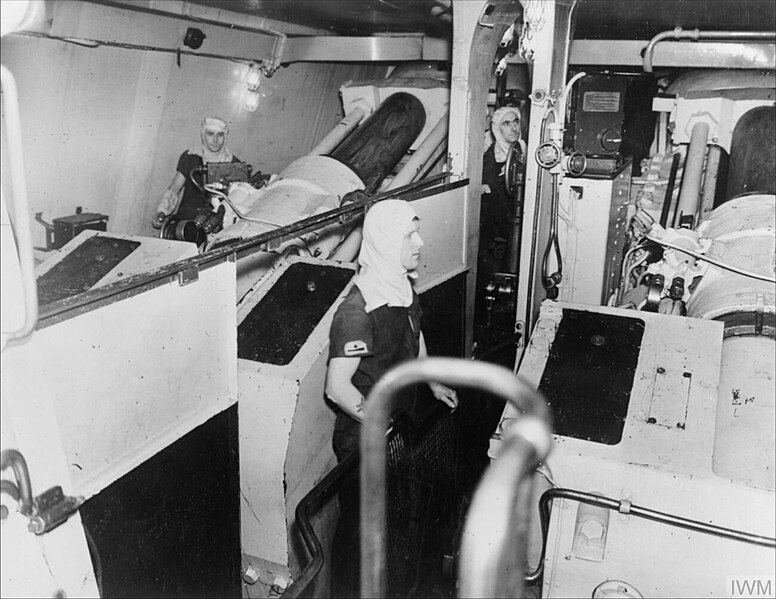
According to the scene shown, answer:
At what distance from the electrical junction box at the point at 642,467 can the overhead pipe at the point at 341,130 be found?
2789mm

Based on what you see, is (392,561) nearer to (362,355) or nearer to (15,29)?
(362,355)

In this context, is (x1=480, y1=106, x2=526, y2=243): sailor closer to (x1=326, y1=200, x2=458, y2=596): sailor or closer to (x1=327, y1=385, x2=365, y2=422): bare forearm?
(x1=326, y1=200, x2=458, y2=596): sailor

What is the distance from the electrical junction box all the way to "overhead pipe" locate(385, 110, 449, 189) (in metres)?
2.38

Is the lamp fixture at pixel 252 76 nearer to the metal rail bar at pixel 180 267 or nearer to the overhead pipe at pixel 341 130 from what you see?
the overhead pipe at pixel 341 130

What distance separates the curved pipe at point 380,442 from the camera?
1630 millimetres

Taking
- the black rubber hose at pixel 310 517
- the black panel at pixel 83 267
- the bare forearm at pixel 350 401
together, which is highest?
the black panel at pixel 83 267

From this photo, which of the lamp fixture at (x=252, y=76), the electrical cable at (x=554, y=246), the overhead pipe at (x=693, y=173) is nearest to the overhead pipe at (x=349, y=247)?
the electrical cable at (x=554, y=246)

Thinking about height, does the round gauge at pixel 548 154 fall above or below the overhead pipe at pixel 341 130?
below

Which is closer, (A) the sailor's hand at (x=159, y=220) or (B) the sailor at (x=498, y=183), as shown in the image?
(B) the sailor at (x=498, y=183)

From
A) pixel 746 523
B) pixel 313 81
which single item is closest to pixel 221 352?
pixel 746 523

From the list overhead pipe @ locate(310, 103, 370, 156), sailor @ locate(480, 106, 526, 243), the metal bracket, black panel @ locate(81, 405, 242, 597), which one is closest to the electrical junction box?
black panel @ locate(81, 405, 242, 597)

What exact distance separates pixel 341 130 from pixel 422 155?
74 centimetres

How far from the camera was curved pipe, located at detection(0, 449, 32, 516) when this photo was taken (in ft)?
4.25

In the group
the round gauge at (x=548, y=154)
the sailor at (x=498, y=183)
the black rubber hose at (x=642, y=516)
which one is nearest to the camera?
the black rubber hose at (x=642, y=516)
